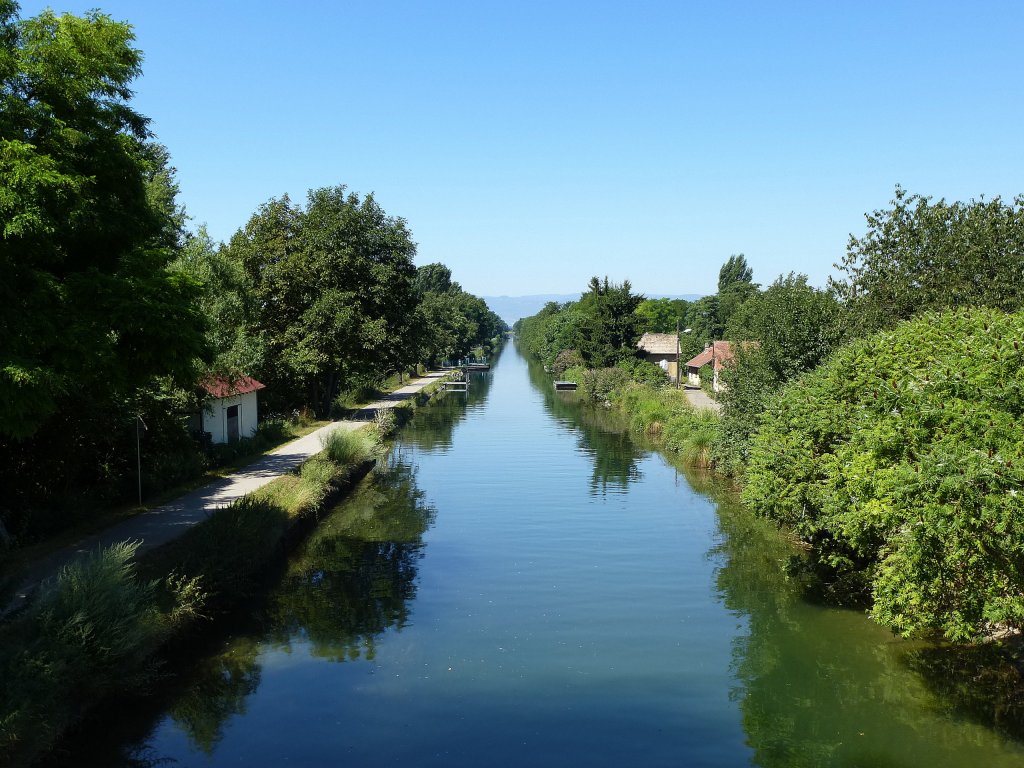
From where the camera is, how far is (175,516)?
778 inches

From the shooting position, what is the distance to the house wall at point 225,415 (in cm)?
2950

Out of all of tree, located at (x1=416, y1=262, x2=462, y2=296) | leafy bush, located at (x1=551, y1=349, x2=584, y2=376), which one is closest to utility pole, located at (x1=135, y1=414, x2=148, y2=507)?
leafy bush, located at (x1=551, y1=349, x2=584, y2=376)

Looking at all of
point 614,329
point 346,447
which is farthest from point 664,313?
point 346,447

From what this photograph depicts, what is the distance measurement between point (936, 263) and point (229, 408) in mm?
25055

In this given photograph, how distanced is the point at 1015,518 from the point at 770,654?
19.9ft

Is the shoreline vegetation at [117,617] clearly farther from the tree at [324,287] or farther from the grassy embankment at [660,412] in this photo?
the tree at [324,287]

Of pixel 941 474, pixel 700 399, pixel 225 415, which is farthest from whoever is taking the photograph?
pixel 700 399

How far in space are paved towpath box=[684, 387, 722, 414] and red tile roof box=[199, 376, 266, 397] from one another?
2255 centimetres

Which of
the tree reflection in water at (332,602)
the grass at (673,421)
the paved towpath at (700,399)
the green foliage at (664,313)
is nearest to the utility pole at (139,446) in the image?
the tree reflection in water at (332,602)

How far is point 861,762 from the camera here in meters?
11.4

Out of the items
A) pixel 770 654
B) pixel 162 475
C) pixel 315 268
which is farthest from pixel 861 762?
pixel 315 268

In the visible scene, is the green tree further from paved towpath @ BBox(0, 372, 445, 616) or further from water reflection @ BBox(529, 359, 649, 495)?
paved towpath @ BBox(0, 372, 445, 616)

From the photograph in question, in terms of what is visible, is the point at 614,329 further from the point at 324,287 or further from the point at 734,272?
the point at 734,272

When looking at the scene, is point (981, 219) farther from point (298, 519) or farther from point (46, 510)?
point (46, 510)
